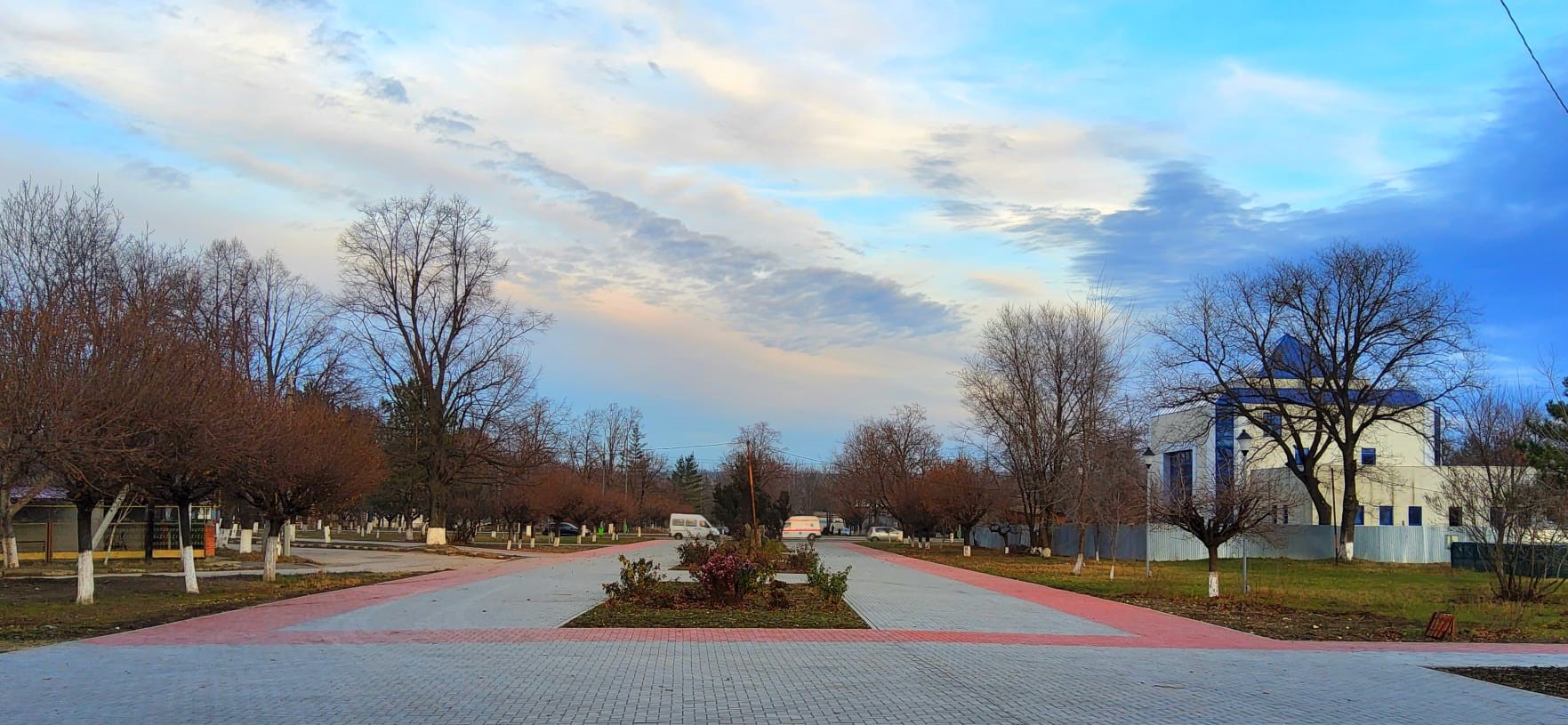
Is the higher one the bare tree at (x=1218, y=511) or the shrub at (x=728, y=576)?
the bare tree at (x=1218, y=511)

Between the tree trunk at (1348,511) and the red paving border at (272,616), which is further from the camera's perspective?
the tree trunk at (1348,511)

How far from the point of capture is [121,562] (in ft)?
110

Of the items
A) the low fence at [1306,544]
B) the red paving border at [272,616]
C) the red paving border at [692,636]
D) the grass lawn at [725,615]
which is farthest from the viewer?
the low fence at [1306,544]

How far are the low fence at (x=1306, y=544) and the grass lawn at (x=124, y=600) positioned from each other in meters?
25.1

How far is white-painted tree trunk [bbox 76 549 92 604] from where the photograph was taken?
1827 centimetres

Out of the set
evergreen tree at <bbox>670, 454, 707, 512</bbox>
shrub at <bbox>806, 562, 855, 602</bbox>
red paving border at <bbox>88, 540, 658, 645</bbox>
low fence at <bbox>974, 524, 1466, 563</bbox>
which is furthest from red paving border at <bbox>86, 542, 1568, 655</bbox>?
evergreen tree at <bbox>670, 454, 707, 512</bbox>

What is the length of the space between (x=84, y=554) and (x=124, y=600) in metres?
1.17

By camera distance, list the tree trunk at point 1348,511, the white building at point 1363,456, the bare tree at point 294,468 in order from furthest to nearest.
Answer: the white building at point 1363,456, the tree trunk at point 1348,511, the bare tree at point 294,468

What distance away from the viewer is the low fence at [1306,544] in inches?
1676

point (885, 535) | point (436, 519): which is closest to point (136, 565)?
point (436, 519)

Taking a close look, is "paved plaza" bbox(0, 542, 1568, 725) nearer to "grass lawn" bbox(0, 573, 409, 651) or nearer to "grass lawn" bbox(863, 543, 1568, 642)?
"grass lawn" bbox(0, 573, 409, 651)

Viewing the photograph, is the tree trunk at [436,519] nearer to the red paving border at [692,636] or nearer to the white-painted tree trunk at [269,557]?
the white-painted tree trunk at [269,557]

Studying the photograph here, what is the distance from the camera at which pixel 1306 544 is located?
45938 mm

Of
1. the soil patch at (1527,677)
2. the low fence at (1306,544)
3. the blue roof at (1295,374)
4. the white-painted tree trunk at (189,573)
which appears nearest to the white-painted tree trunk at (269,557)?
the white-painted tree trunk at (189,573)
